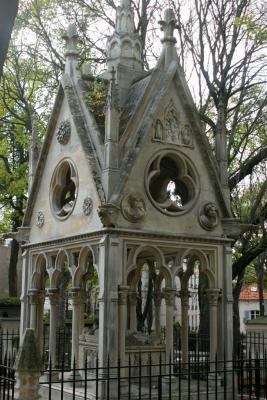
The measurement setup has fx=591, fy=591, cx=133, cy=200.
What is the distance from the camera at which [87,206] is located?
10328mm

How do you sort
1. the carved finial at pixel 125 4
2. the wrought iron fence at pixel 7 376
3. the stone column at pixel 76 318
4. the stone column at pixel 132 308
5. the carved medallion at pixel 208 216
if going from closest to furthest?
the wrought iron fence at pixel 7 376 < the stone column at pixel 76 318 < the carved medallion at pixel 208 216 < the carved finial at pixel 125 4 < the stone column at pixel 132 308

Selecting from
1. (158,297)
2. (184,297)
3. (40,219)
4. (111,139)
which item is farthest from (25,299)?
(111,139)

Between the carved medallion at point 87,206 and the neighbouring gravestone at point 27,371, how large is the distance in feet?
10.5

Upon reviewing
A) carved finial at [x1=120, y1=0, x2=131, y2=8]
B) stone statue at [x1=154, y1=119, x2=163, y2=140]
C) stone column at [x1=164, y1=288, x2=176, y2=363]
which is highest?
carved finial at [x1=120, y1=0, x2=131, y2=8]

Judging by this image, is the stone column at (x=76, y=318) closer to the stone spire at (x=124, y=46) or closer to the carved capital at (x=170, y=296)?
the carved capital at (x=170, y=296)

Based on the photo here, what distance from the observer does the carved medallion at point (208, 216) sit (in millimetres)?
10914

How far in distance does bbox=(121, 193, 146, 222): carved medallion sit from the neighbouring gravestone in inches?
124

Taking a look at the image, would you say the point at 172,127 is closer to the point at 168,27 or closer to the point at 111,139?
the point at 111,139

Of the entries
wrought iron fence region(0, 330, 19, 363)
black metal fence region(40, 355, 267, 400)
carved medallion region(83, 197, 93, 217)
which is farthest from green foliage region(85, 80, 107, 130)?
black metal fence region(40, 355, 267, 400)

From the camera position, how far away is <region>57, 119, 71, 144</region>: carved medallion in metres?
11.2

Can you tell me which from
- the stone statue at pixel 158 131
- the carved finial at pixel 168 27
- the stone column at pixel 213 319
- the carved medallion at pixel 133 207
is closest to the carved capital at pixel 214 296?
the stone column at pixel 213 319

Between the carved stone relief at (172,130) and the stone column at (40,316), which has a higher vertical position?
the carved stone relief at (172,130)

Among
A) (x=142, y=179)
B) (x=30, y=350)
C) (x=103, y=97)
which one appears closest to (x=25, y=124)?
(x=103, y=97)

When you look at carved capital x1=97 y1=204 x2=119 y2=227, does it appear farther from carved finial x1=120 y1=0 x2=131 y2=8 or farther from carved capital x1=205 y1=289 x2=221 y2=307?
carved finial x1=120 y1=0 x2=131 y2=8
